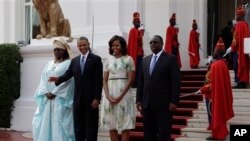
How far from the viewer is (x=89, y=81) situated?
6805 mm

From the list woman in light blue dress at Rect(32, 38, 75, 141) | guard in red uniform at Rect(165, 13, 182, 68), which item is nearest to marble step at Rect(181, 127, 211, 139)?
woman in light blue dress at Rect(32, 38, 75, 141)

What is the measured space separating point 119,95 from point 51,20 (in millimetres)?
5274

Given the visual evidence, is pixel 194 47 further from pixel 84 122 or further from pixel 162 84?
pixel 162 84

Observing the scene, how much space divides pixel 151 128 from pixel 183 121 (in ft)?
8.50

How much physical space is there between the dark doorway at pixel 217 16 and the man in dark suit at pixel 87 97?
7.78m

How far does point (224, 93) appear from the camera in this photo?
7.49 meters

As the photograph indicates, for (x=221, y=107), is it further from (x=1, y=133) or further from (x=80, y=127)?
(x=1, y=133)

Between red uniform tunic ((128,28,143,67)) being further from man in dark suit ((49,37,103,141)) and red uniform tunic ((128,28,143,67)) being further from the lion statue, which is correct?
man in dark suit ((49,37,103,141))

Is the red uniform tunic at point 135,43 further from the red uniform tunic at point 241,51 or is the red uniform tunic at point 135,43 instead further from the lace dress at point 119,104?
the lace dress at point 119,104

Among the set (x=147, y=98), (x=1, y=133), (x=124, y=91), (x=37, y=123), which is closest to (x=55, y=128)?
(x=37, y=123)

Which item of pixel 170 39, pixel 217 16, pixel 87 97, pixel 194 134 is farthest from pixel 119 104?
pixel 217 16

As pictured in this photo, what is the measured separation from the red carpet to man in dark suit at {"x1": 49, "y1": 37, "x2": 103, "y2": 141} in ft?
6.07

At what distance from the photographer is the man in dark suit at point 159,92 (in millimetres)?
6156

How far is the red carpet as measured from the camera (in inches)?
335
